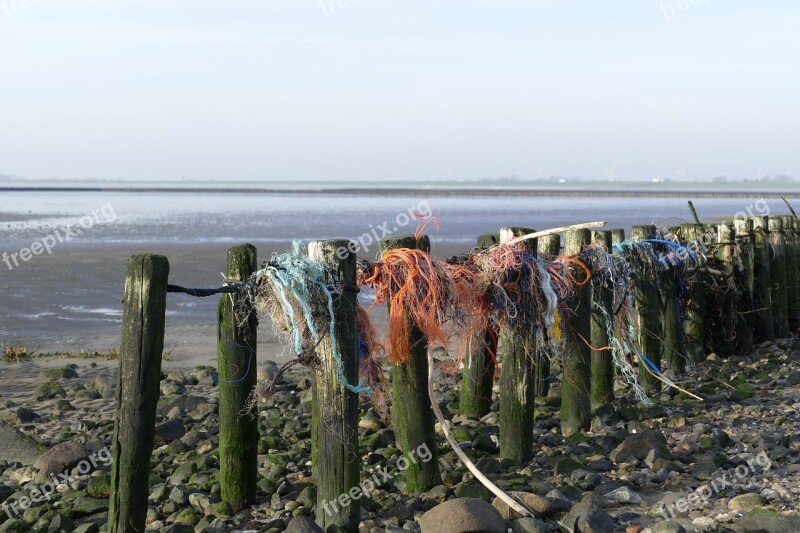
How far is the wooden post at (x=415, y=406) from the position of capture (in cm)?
636

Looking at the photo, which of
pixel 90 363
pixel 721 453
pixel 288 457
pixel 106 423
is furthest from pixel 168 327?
pixel 721 453

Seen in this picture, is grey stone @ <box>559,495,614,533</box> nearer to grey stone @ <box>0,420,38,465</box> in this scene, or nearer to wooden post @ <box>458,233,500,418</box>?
wooden post @ <box>458,233,500,418</box>

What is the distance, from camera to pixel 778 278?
1207 cm

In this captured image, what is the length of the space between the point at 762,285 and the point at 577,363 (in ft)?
15.8

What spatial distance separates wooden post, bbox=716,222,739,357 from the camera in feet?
36.1

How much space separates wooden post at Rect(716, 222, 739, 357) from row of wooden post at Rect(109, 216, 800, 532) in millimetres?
1572

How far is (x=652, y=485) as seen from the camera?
6547 mm

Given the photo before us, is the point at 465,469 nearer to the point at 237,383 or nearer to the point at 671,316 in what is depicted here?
the point at 237,383

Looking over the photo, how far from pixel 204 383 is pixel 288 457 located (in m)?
3.54

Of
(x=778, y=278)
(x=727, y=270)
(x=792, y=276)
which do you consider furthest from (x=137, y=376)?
(x=792, y=276)

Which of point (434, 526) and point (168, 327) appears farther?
point (168, 327)

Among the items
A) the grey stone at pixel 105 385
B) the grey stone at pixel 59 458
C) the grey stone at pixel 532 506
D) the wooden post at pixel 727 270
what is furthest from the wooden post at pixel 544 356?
the grey stone at pixel 105 385

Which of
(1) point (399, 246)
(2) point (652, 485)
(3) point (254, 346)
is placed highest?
(1) point (399, 246)

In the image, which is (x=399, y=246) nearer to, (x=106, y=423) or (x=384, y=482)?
(x=384, y=482)
